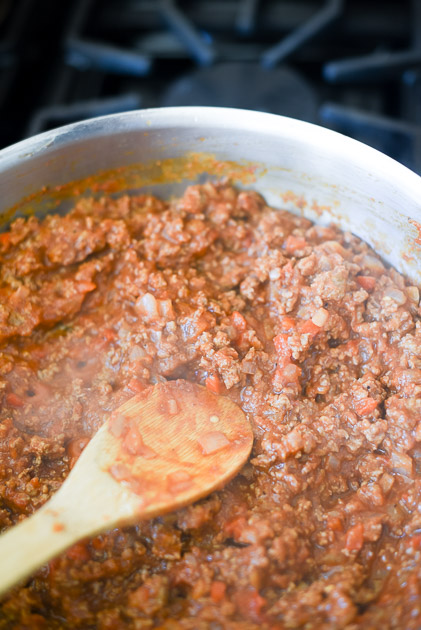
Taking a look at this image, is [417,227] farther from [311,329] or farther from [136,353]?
[136,353]

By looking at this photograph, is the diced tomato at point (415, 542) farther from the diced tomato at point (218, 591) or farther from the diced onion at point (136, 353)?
the diced onion at point (136, 353)

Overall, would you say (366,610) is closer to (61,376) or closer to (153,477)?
(153,477)

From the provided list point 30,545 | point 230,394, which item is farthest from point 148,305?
point 30,545

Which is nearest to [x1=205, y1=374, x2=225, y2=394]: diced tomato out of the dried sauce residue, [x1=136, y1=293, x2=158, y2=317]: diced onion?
[x1=136, y1=293, x2=158, y2=317]: diced onion

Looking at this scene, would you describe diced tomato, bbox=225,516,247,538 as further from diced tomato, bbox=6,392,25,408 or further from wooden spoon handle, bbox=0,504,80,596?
diced tomato, bbox=6,392,25,408

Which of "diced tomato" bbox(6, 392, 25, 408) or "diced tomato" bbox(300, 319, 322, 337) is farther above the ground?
"diced tomato" bbox(6, 392, 25, 408)

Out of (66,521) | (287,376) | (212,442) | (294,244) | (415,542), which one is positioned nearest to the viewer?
(66,521)

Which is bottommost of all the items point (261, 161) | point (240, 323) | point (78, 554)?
point (78, 554)
